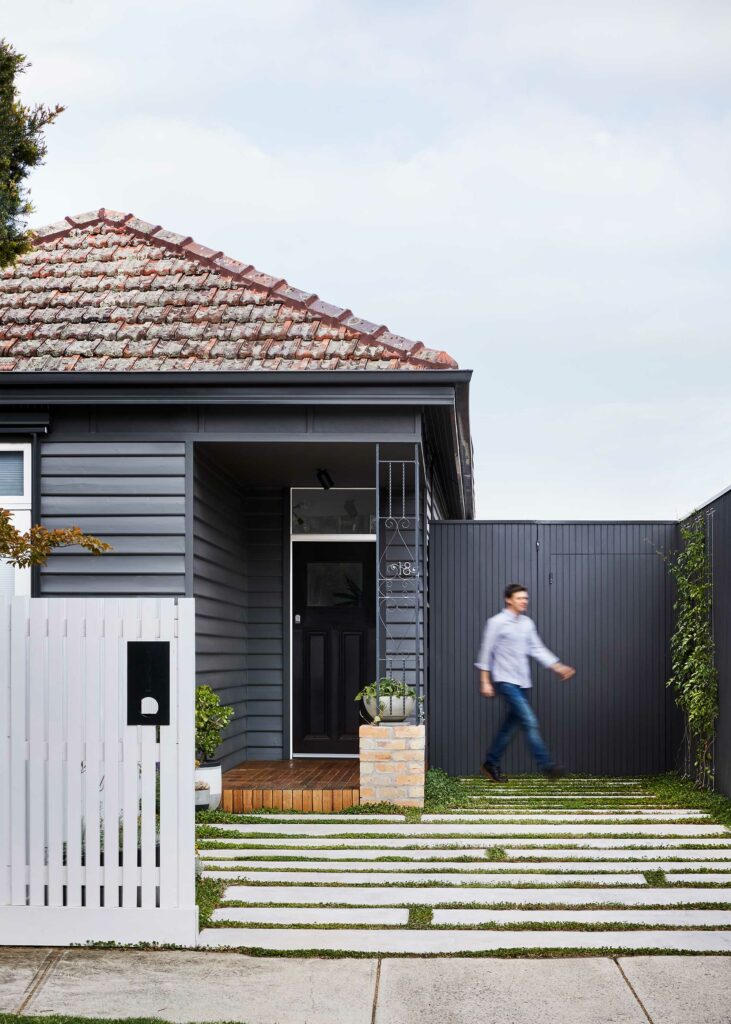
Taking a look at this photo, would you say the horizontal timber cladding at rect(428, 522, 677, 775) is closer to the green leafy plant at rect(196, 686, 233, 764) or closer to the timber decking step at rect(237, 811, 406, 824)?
the timber decking step at rect(237, 811, 406, 824)

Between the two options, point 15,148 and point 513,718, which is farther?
point 513,718

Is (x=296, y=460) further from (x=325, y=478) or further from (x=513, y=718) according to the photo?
(x=513, y=718)

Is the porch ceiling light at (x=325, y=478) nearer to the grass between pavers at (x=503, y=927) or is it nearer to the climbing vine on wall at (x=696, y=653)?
the climbing vine on wall at (x=696, y=653)

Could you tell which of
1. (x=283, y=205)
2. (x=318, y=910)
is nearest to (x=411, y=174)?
(x=283, y=205)

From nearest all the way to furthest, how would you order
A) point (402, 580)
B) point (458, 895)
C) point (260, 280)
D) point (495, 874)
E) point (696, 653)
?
1. point (458, 895)
2. point (495, 874)
3. point (402, 580)
4. point (260, 280)
5. point (696, 653)

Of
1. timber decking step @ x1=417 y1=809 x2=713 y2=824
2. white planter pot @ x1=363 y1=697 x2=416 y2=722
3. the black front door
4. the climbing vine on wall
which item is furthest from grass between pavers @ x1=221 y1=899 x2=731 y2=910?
the black front door

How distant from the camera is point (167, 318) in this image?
9688mm

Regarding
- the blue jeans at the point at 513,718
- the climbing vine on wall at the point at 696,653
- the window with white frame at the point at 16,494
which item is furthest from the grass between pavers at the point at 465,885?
the window with white frame at the point at 16,494

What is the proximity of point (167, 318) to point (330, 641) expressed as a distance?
148 inches

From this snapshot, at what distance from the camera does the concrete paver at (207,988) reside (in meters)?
4.36

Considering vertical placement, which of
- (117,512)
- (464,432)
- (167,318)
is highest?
(167,318)

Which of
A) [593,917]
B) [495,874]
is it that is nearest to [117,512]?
[495,874]

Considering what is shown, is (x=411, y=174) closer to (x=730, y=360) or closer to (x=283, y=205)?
(x=283, y=205)

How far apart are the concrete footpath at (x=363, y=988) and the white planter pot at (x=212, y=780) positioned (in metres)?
3.70
